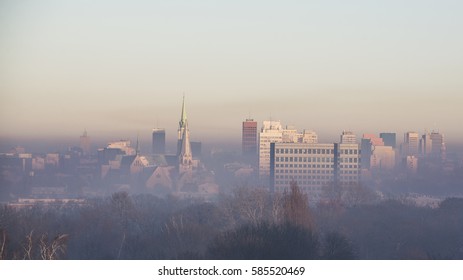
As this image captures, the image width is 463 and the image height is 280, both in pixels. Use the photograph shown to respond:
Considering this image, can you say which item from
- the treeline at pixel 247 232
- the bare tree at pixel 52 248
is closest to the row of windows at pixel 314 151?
the treeline at pixel 247 232

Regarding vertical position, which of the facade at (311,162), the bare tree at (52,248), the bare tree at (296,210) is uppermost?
the bare tree at (52,248)

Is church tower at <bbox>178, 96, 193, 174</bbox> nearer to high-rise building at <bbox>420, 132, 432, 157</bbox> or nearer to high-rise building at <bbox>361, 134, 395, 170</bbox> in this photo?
high-rise building at <bbox>361, 134, 395, 170</bbox>

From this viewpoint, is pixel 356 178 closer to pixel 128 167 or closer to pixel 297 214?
pixel 128 167

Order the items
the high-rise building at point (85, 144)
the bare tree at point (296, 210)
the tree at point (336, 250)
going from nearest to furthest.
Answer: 1. the tree at point (336, 250)
2. the bare tree at point (296, 210)
3. the high-rise building at point (85, 144)

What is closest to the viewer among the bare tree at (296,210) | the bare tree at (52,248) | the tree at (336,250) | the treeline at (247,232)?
the bare tree at (52,248)

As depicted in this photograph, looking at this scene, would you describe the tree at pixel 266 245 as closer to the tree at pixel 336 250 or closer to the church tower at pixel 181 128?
the tree at pixel 336 250

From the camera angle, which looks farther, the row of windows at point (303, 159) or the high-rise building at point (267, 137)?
the high-rise building at point (267, 137)

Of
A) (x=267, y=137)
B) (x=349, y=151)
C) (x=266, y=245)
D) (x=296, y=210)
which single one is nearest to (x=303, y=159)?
(x=349, y=151)
